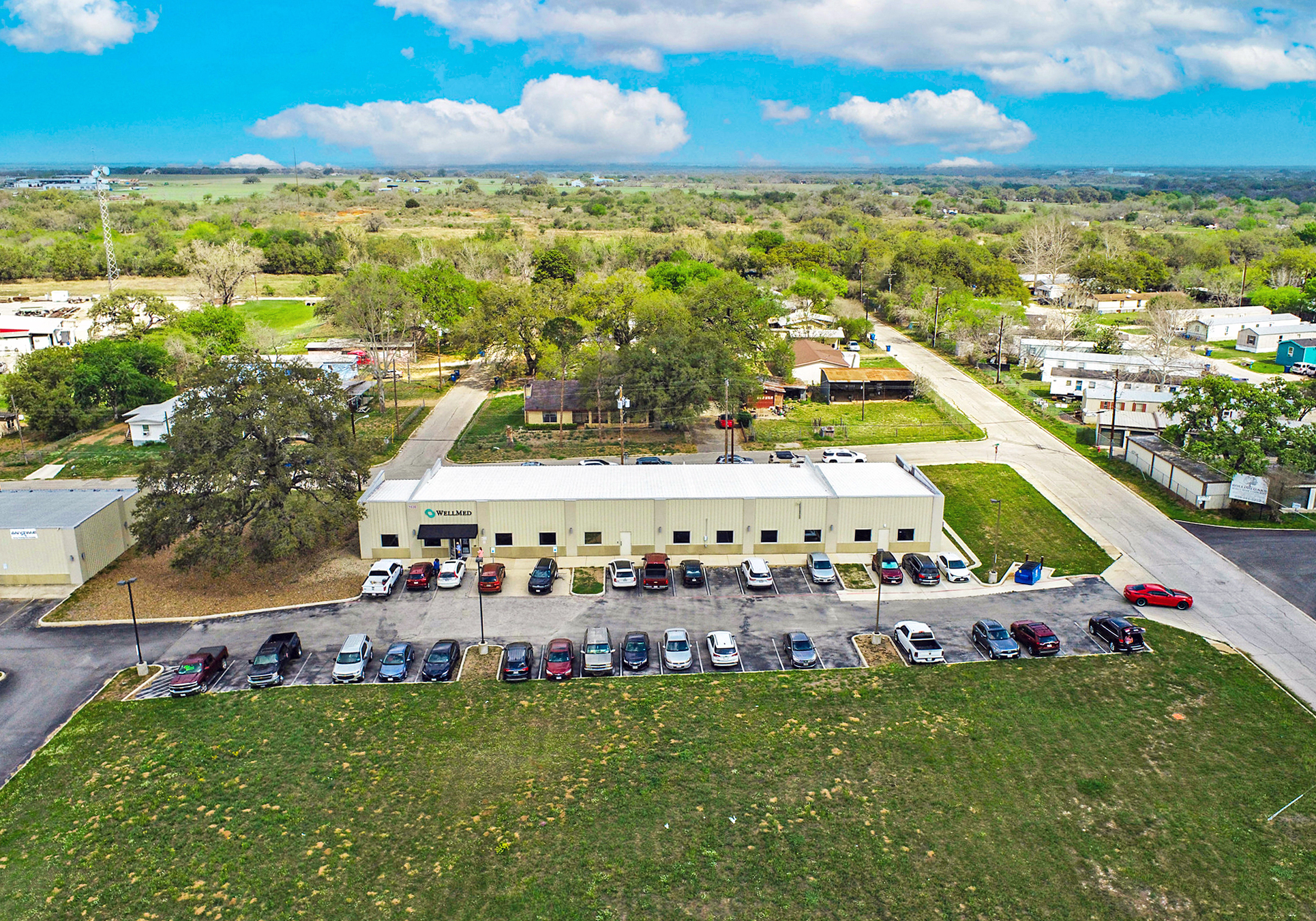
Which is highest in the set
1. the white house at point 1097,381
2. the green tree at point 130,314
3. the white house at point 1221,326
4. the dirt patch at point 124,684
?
the green tree at point 130,314

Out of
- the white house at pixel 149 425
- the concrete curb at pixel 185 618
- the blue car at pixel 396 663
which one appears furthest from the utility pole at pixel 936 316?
the blue car at pixel 396 663

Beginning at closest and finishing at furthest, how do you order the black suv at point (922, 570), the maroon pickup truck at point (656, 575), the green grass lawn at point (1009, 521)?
the maroon pickup truck at point (656, 575), the black suv at point (922, 570), the green grass lawn at point (1009, 521)

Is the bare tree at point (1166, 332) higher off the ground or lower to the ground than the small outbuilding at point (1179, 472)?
higher

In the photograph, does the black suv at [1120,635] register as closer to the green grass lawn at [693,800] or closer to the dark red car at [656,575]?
the green grass lawn at [693,800]

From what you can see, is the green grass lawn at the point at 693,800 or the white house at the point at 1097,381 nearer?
the green grass lawn at the point at 693,800

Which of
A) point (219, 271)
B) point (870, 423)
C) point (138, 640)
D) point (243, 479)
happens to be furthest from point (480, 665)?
point (219, 271)

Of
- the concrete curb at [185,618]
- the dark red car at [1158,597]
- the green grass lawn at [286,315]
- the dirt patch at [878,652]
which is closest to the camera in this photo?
the dirt patch at [878,652]
